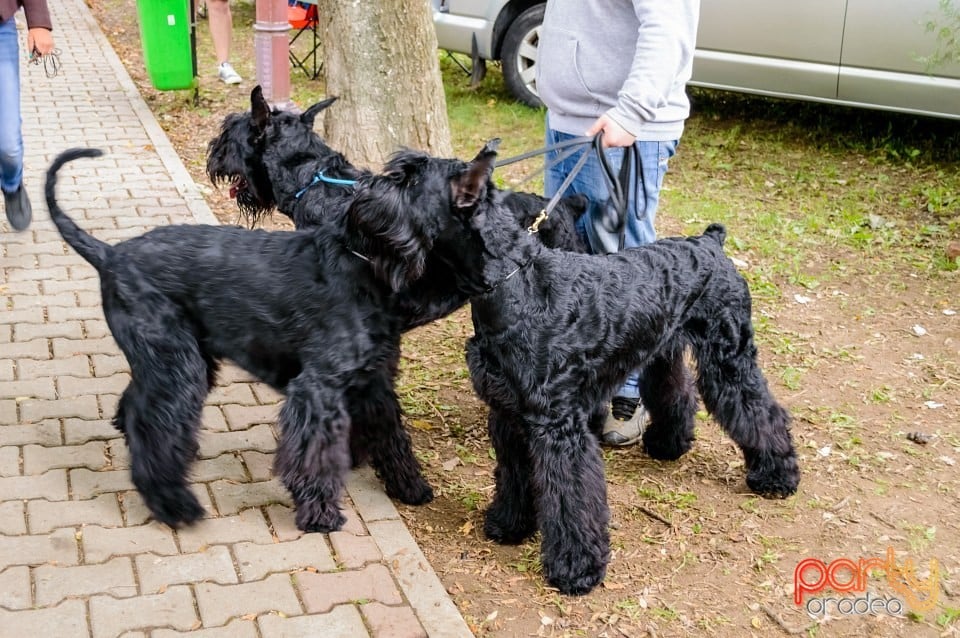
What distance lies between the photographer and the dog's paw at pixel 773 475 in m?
3.83

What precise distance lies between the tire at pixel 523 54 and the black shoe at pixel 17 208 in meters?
4.32

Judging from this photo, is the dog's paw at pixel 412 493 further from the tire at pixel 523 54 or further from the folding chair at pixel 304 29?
the folding chair at pixel 304 29

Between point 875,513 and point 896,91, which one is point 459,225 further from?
point 896,91

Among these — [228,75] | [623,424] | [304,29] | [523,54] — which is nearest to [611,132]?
[623,424]

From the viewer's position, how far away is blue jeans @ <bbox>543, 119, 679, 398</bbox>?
379cm

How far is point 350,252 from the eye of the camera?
333 centimetres

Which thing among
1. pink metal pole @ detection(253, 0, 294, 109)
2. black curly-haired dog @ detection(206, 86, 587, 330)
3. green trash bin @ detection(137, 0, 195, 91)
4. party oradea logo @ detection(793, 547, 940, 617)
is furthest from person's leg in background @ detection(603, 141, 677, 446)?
green trash bin @ detection(137, 0, 195, 91)

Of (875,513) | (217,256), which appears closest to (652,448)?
(875,513)

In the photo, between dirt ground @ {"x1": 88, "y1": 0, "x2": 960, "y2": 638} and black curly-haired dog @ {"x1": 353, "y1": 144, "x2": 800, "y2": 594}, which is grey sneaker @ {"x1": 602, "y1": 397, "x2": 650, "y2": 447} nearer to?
dirt ground @ {"x1": 88, "y1": 0, "x2": 960, "y2": 638}

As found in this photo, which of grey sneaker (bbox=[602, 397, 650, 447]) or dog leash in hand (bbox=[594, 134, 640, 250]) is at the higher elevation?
dog leash in hand (bbox=[594, 134, 640, 250])

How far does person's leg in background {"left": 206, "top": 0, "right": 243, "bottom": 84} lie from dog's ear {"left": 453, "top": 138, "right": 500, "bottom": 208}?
750cm

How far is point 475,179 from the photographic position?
281 cm

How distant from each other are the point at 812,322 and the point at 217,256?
3504 millimetres

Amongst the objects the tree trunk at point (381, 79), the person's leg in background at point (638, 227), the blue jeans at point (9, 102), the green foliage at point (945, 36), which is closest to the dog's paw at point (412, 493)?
the person's leg in background at point (638, 227)
